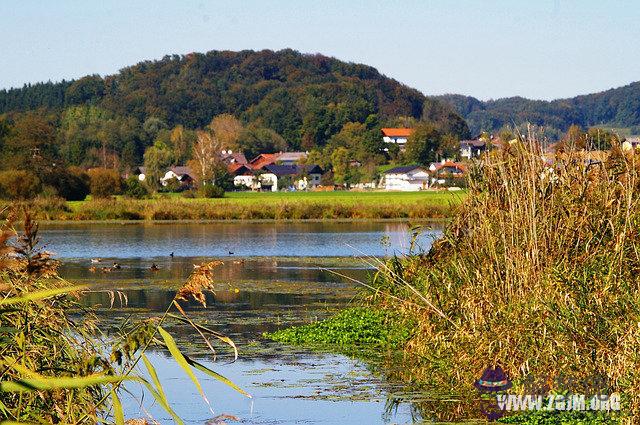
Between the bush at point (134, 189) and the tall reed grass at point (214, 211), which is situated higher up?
the bush at point (134, 189)

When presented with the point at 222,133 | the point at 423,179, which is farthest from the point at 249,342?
the point at 222,133

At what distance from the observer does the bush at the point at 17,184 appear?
6706 centimetres

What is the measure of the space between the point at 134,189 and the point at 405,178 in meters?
48.6

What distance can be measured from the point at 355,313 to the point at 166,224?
44.2m

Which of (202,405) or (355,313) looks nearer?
(202,405)

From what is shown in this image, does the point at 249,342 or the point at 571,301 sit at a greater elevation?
the point at 571,301

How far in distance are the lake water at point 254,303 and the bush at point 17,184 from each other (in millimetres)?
13710

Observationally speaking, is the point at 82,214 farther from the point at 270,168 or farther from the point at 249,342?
the point at 270,168

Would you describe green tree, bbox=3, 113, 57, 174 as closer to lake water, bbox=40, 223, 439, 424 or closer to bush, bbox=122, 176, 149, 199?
bush, bbox=122, 176, 149, 199

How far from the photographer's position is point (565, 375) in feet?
36.9

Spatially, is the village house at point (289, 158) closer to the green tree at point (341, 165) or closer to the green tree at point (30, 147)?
the green tree at point (341, 165)

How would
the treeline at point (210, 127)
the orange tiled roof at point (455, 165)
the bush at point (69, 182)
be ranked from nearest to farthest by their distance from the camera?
the orange tiled roof at point (455, 165) → the bush at point (69, 182) → the treeline at point (210, 127)

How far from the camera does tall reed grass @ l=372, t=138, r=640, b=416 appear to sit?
1130cm

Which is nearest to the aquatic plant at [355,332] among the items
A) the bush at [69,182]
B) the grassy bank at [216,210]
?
the grassy bank at [216,210]
